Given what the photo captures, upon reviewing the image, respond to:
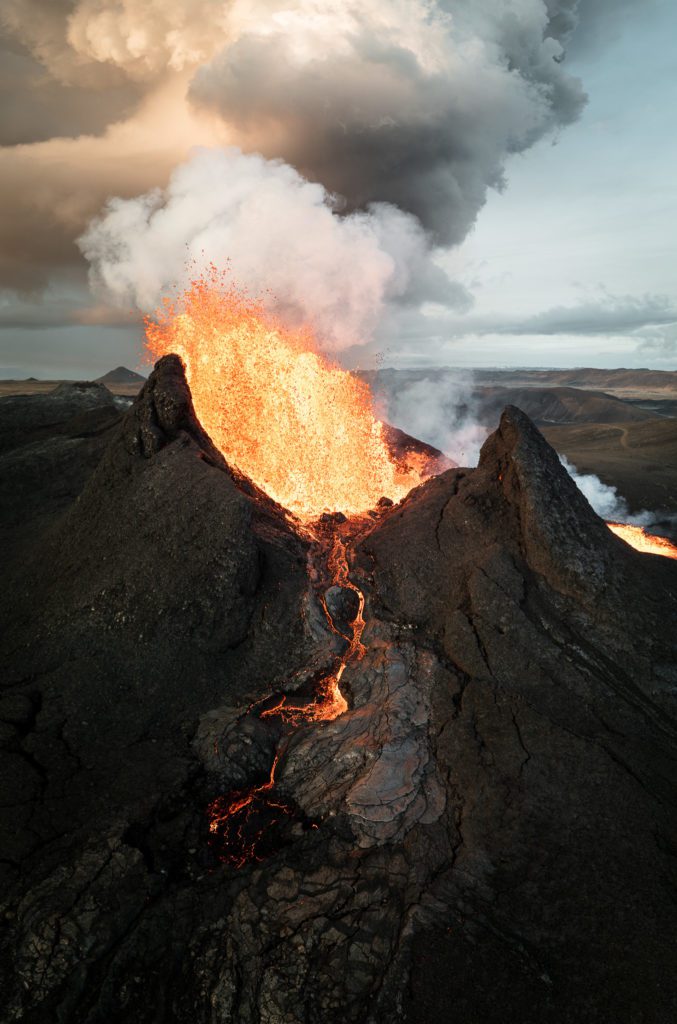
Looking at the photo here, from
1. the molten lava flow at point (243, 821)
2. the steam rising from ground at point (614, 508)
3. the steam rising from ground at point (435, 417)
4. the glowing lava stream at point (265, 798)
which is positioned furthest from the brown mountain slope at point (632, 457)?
the molten lava flow at point (243, 821)

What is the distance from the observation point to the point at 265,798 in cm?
652

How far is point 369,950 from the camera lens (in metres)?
4.55

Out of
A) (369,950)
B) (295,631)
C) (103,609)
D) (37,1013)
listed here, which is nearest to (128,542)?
(103,609)

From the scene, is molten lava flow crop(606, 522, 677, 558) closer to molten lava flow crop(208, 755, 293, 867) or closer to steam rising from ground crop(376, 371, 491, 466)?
molten lava flow crop(208, 755, 293, 867)

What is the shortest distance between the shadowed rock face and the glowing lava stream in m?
0.17

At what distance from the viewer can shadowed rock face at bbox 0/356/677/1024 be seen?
446 cm

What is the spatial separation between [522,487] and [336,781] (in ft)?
19.6

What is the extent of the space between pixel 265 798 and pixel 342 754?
107 cm

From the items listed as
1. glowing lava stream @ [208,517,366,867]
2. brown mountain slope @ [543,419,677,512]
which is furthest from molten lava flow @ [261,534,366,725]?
brown mountain slope @ [543,419,677,512]

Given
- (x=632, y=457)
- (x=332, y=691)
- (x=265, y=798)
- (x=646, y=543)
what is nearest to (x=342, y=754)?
(x=265, y=798)

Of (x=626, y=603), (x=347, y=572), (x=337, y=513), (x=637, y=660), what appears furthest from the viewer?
(x=337, y=513)

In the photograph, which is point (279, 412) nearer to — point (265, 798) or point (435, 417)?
point (265, 798)

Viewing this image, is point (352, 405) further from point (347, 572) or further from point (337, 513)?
point (347, 572)

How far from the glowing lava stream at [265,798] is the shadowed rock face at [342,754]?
0.17m
